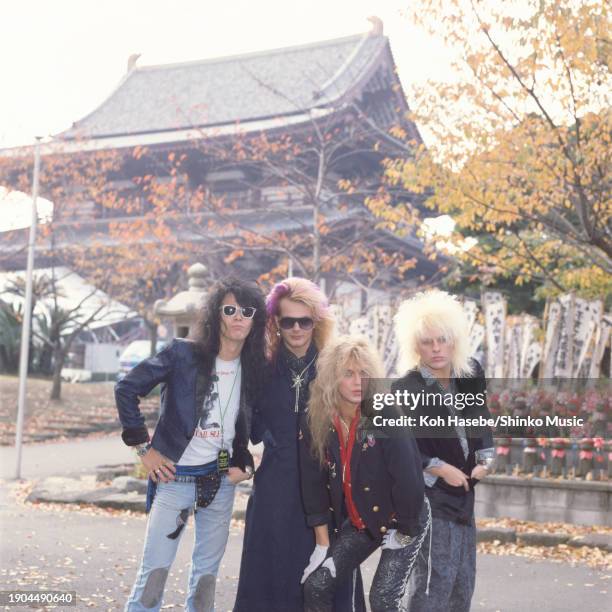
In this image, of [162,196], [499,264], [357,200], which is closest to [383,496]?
[499,264]

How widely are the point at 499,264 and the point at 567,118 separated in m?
3.27

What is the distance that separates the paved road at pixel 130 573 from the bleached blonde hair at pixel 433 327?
2.22 m

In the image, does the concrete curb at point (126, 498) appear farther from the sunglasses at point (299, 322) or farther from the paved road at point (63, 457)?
the sunglasses at point (299, 322)

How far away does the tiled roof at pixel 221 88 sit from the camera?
2481 centimetres

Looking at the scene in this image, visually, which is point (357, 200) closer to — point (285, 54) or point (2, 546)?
point (285, 54)

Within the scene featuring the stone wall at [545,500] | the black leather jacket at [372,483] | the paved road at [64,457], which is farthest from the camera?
the paved road at [64,457]

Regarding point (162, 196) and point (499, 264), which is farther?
point (162, 196)

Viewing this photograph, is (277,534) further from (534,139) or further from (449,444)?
(534,139)

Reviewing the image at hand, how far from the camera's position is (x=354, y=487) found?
10.3 ft

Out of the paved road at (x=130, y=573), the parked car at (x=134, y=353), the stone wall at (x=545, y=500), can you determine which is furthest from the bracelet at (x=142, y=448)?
the parked car at (x=134, y=353)

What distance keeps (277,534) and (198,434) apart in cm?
54

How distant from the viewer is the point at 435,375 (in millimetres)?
3441

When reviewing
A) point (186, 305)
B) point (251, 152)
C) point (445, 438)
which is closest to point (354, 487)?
point (445, 438)

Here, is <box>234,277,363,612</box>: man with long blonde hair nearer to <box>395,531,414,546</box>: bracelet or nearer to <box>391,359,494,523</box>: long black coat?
<box>395,531,414,546</box>: bracelet
